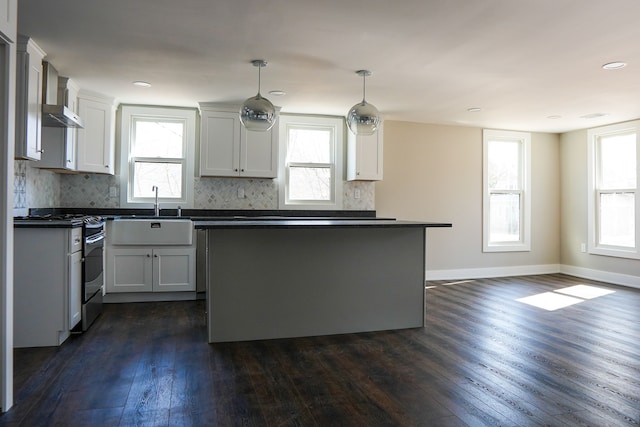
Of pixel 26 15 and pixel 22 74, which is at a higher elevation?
pixel 26 15

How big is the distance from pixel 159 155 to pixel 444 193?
3.91 m

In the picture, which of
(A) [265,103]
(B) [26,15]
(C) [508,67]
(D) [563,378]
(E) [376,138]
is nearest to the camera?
(D) [563,378]

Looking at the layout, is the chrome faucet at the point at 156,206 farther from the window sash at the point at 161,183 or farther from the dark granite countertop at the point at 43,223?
the dark granite countertop at the point at 43,223

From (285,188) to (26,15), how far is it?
10.9 ft

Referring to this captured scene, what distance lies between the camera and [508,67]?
149 inches

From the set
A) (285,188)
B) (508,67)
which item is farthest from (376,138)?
(508,67)

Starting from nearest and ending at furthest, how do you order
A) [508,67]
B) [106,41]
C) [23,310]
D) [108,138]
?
[23,310]
[106,41]
[508,67]
[108,138]

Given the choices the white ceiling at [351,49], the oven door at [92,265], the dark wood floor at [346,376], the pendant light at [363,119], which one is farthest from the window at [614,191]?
the oven door at [92,265]

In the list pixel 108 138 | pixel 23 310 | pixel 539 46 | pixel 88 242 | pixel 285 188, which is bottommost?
pixel 23 310

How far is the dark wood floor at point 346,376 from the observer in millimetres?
2088

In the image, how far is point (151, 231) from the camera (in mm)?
4641

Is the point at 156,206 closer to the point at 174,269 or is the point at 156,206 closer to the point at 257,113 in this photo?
the point at 174,269

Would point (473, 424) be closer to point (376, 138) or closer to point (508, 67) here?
point (508, 67)

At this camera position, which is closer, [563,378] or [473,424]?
[473,424]
